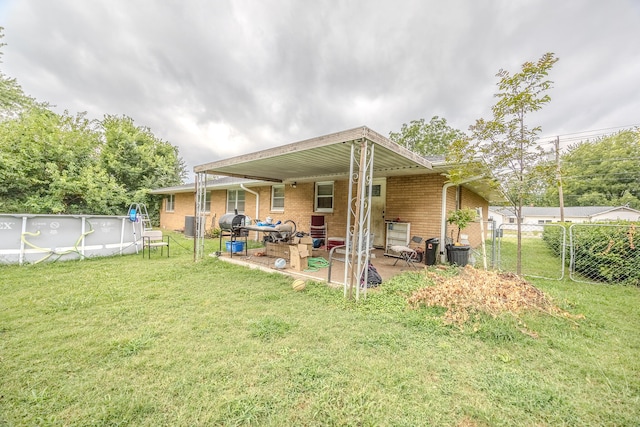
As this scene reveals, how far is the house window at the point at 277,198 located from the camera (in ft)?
36.3

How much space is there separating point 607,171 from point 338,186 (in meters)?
44.0

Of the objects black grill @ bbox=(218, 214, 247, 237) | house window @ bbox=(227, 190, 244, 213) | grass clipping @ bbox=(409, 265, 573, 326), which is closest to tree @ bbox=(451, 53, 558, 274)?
grass clipping @ bbox=(409, 265, 573, 326)

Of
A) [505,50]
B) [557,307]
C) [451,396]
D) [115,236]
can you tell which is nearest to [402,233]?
[557,307]

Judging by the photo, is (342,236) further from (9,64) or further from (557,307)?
(9,64)

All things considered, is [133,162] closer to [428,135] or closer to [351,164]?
[351,164]

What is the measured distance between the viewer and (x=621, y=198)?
104ft

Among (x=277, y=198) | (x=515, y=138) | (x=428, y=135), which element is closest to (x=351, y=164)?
(x=515, y=138)

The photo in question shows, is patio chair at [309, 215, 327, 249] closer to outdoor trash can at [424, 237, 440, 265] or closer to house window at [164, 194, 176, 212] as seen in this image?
outdoor trash can at [424, 237, 440, 265]

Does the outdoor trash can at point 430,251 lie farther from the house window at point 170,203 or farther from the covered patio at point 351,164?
the house window at point 170,203

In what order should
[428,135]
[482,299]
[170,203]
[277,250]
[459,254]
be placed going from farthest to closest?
[428,135]
[170,203]
[277,250]
[459,254]
[482,299]

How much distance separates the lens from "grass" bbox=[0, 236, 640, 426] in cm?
175

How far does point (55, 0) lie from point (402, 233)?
12.1m

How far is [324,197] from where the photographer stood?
965 centimetres

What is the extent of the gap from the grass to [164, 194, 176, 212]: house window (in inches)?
568
